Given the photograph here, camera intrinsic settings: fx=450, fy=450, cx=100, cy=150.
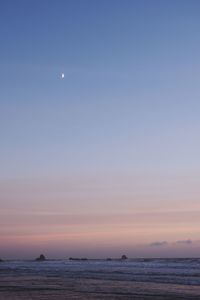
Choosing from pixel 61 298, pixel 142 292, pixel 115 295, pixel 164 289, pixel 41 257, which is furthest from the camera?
pixel 41 257

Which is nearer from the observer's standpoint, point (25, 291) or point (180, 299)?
point (180, 299)

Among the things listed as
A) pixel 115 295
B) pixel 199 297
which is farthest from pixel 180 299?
pixel 115 295

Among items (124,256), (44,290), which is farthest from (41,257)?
(44,290)

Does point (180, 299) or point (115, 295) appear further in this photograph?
point (115, 295)

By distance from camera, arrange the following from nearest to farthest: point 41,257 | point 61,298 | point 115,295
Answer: point 61,298 < point 115,295 < point 41,257

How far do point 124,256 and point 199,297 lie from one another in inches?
4648

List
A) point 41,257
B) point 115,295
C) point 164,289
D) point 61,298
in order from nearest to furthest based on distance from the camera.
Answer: point 61,298, point 115,295, point 164,289, point 41,257

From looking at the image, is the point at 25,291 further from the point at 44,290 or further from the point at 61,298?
the point at 61,298

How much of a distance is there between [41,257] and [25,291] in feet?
374

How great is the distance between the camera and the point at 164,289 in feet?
93.2

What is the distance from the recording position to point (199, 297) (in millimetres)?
24031

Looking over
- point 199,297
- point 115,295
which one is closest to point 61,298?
point 115,295

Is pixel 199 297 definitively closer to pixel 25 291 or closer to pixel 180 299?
pixel 180 299

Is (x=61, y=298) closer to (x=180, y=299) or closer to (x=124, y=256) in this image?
(x=180, y=299)
